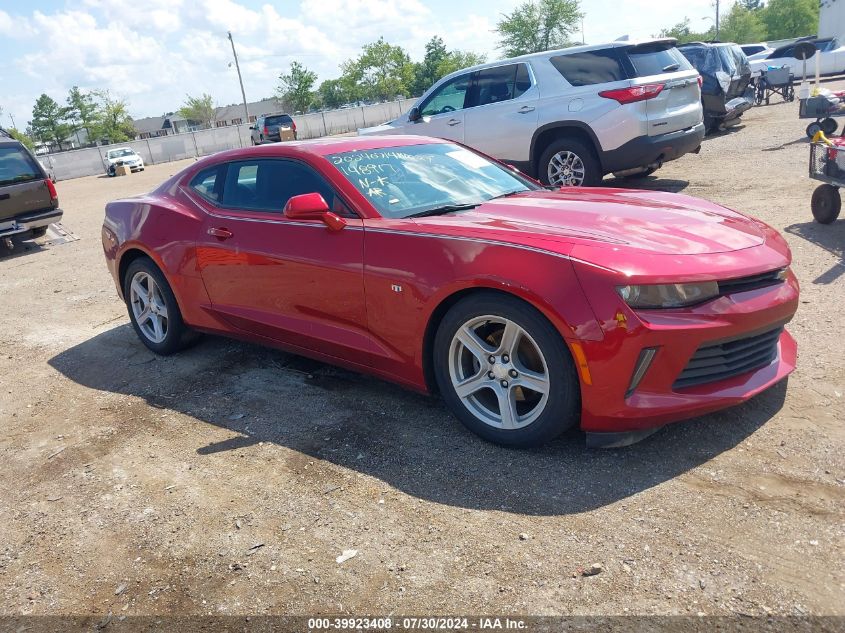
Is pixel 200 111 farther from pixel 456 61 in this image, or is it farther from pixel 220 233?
pixel 220 233

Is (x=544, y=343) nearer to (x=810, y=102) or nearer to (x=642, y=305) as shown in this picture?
(x=642, y=305)

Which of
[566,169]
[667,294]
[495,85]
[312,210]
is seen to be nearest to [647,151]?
[566,169]

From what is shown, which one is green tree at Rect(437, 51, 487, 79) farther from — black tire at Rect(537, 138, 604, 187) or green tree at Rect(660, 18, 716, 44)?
black tire at Rect(537, 138, 604, 187)

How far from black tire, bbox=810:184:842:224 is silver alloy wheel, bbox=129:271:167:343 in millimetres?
6083

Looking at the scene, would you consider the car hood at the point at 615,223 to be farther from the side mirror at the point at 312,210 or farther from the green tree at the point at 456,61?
the green tree at the point at 456,61

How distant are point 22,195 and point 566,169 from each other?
8.63 metres

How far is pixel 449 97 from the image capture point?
10.1 metres

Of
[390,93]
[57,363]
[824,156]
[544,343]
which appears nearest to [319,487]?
[544,343]

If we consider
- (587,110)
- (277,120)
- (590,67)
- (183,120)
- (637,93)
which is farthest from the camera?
(183,120)

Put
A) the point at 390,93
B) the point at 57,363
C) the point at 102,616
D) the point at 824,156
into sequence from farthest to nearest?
the point at 390,93 < the point at 824,156 < the point at 57,363 < the point at 102,616

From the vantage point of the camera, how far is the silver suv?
839 cm

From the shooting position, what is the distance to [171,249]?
4938 mm

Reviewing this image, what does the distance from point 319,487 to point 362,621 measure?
0.96 m

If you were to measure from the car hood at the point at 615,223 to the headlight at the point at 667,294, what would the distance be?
207mm
